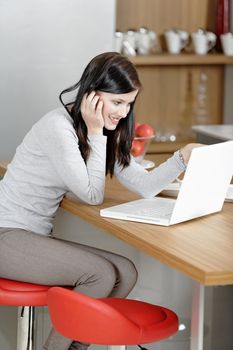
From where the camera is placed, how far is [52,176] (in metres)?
2.81

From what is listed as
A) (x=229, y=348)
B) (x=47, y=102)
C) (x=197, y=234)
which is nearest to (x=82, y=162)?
(x=197, y=234)

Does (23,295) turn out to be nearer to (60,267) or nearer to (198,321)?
(60,267)

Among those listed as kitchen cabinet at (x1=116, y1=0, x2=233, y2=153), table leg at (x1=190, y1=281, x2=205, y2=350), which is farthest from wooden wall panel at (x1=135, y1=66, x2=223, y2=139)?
table leg at (x1=190, y1=281, x2=205, y2=350)

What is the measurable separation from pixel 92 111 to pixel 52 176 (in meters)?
0.23

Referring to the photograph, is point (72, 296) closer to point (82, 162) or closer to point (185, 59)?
point (82, 162)

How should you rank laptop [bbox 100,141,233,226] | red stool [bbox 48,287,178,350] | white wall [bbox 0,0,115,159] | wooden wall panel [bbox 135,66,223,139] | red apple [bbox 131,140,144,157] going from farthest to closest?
1. wooden wall panel [bbox 135,66,223,139]
2. white wall [bbox 0,0,115,159]
3. red apple [bbox 131,140,144,157]
4. laptop [bbox 100,141,233,226]
5. red stool [bbox 48,287,178,350]

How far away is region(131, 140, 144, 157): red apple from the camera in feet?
10.9

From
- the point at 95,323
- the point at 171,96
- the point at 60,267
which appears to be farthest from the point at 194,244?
the point at 171,96

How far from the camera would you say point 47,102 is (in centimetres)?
414

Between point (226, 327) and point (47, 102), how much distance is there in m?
1.91

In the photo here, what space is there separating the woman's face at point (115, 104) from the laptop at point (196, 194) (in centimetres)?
27

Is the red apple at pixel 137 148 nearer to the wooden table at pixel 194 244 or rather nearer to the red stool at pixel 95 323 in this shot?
the wooden table at pixel 194 244

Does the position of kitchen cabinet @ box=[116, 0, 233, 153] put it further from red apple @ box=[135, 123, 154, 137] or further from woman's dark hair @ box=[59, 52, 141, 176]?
woman's dark hair @ box=[59, 52, 141, 176]

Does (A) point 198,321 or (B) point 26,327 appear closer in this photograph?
(A) point 198,321
